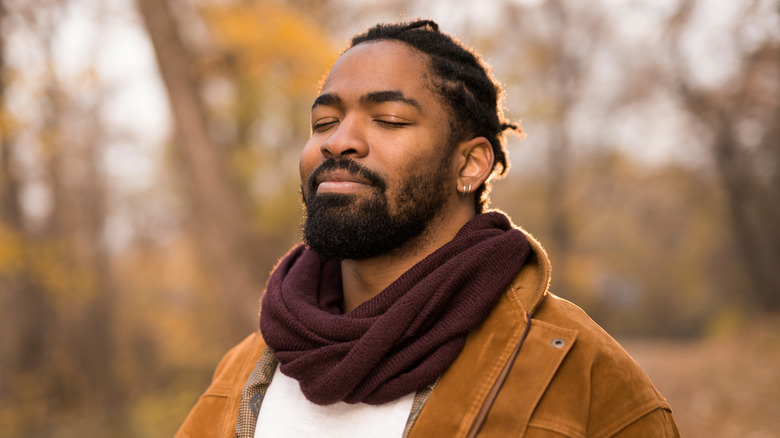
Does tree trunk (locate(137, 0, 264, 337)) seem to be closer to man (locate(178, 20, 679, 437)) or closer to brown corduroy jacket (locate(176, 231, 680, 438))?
man (locate(178, 20, 679, 437))

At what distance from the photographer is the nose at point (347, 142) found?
2236mm

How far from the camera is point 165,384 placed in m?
17.7

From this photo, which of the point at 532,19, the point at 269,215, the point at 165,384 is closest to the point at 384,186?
the point at 269,215

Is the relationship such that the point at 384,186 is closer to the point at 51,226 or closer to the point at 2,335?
the point at 2,335

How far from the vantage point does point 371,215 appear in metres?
2.21

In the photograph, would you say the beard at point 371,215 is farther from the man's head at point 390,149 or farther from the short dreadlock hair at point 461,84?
the short dreadlock hair at point 461,84

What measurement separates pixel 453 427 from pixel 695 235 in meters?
29.8

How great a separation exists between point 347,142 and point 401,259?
1.61 ft

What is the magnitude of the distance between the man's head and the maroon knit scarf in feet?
0.58

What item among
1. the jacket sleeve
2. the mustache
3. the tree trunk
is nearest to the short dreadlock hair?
the mustache

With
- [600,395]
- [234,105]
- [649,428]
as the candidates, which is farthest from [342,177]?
[234,105]

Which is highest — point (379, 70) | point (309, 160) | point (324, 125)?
point (379, 70)

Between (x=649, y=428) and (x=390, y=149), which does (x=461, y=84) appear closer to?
(x=390, y=149)

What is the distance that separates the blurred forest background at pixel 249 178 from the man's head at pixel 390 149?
3101mm
